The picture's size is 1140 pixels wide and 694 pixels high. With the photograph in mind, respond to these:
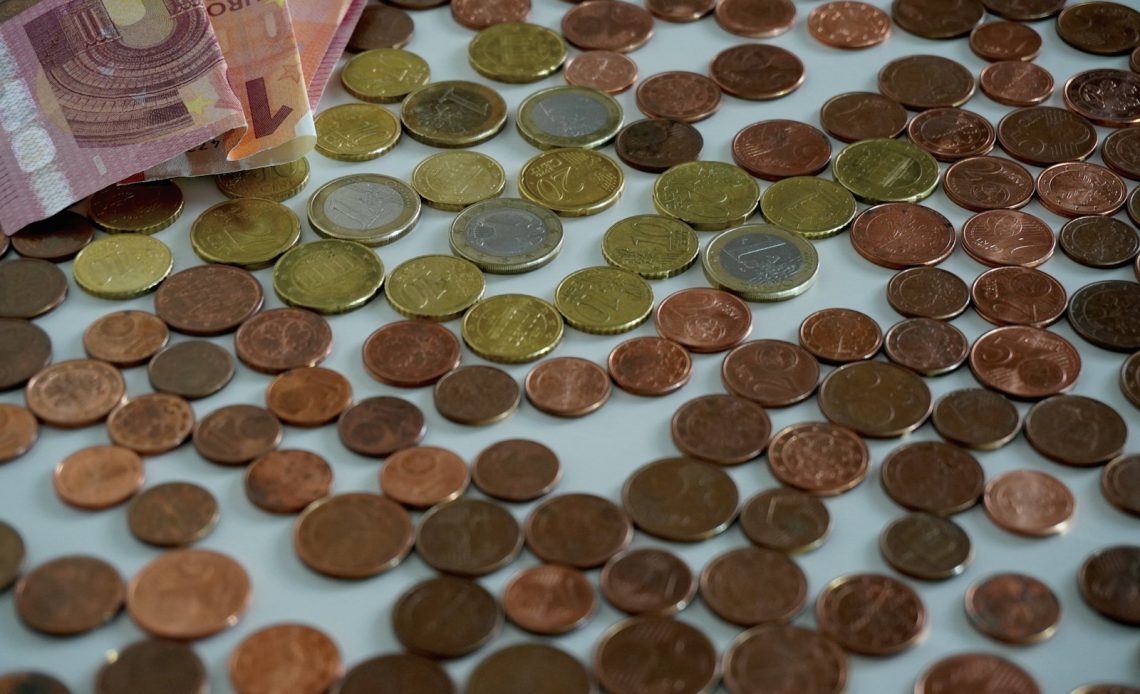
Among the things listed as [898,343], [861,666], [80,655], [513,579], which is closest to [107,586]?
[80,655]

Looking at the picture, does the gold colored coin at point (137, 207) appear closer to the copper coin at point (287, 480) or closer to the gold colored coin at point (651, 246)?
the copper coin at point (287, 480)

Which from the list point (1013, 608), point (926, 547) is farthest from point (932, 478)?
point (1013, 608)

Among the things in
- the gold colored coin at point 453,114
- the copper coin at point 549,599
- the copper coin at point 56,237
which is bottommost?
the copper coin at point 549,599

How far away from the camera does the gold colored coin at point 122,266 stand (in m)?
2.35

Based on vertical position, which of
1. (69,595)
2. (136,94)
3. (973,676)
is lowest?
(973,676)

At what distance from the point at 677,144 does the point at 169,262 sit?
99 cm

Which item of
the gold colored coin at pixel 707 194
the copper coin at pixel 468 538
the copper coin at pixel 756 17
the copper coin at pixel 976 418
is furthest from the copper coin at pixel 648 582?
Answer: the copper coin at pixel 756 17

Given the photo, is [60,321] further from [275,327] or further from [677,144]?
[677,144]

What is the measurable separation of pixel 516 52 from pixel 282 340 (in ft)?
3.03

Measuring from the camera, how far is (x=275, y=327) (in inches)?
90.4

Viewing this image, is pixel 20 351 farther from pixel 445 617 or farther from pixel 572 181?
pixel 572 181

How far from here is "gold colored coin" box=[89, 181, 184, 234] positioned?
2.47 meters

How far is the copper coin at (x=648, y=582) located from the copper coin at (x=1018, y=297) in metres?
0.79

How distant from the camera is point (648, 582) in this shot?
6.41 ft
